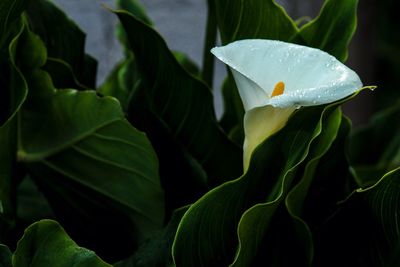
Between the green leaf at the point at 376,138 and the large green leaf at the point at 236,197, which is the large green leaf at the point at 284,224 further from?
the green leaf at the point at 376,138

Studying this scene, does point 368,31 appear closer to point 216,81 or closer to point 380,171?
point 216,81

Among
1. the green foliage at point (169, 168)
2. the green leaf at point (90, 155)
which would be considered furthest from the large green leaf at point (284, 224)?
the green leaf at point (90, 155)

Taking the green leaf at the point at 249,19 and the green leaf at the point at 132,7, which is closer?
the green leaf at the point at 249,19

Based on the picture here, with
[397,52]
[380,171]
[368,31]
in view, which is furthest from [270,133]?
[397,52]

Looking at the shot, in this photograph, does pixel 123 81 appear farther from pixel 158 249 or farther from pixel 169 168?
pixel 158 249

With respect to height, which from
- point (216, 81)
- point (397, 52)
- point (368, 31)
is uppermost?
point (368, 31)

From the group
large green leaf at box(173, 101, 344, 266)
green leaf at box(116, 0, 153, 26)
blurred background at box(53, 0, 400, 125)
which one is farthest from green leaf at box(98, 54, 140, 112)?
blurred background at box(53, 0, 400, 125)
